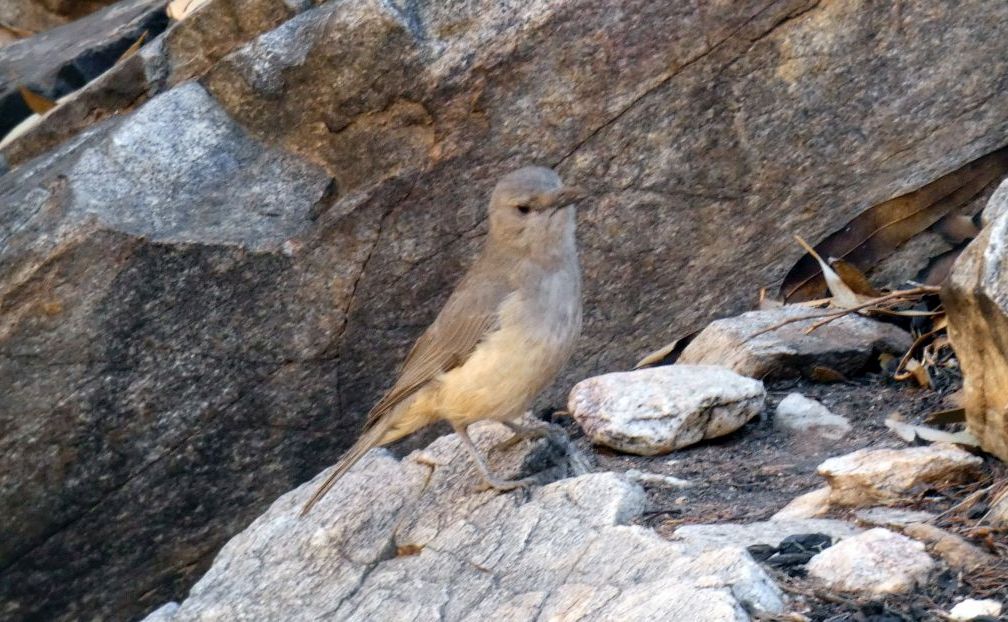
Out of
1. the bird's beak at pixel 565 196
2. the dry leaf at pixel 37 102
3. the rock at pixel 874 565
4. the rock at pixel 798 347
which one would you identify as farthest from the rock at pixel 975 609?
the dry leaf at pixel 37 102

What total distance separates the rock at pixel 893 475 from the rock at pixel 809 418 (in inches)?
35.8

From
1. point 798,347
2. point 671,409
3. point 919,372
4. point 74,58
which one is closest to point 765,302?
point 798,347

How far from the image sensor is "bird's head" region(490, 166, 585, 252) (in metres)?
5.47

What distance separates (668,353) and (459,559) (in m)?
2.22

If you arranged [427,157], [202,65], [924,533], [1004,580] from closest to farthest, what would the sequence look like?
[1004,580] < [924,533] < [427,157] < [202,65]

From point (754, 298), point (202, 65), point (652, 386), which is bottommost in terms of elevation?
point (754, 298)

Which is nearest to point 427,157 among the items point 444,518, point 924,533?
point 444,518

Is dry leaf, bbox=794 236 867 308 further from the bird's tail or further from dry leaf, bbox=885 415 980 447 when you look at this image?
the bird's tail

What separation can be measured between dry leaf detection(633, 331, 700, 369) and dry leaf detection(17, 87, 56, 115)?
3.89 m

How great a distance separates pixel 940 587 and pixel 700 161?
3152 millimetres

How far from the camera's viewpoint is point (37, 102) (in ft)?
27.7

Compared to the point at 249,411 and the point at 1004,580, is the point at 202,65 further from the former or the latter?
the point at 1004,580

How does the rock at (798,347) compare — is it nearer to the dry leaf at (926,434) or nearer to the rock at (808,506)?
the dry leaf at (926,434)

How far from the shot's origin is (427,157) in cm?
648
